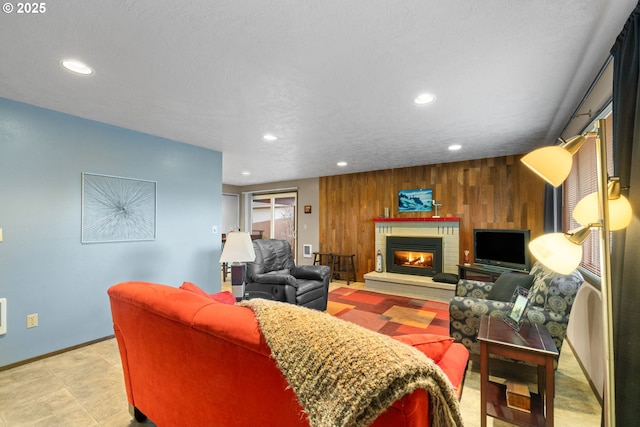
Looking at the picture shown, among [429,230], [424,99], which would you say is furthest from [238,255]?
[429,230]

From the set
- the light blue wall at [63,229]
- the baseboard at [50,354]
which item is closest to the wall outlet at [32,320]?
the light blue wall at [63,229]

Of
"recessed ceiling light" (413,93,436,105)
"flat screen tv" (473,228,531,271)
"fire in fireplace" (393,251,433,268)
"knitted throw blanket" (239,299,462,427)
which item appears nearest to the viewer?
"knitted throw blanket" (239,299,462,427)

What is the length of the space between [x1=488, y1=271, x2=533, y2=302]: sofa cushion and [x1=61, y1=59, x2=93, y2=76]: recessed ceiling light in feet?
12.7

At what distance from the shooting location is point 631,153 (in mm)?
1350

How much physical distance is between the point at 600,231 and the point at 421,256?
15.1 feet

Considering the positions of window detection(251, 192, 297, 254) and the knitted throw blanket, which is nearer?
the knitted throw blanket

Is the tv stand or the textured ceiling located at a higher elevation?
the textured ceiling

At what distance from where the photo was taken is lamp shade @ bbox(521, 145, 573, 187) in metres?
1.05

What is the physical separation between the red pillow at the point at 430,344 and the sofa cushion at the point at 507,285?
212cm

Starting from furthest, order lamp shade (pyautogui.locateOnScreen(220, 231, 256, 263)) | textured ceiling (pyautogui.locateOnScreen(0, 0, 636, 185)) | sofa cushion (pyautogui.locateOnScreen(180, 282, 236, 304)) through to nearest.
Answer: lamp shade (pyautogui.locateOnScreen(220, 231, 256, 263))
sofa cushion (pyautogui.locateOnScreen(180, 282, 236, 304))
textured ceiling (pyautogui.locateOnScreen(0, 0, 636, 185))

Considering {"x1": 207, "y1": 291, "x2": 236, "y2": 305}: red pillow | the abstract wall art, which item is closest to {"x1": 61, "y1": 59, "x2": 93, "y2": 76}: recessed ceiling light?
the abstract wall art

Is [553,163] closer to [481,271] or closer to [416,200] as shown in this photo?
[481,271]

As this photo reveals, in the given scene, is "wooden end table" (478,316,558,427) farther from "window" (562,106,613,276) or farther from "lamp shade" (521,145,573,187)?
"window" (562,106,613,276)

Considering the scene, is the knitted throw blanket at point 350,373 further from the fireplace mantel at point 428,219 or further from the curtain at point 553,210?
the fireplace mantel at point 428,219
